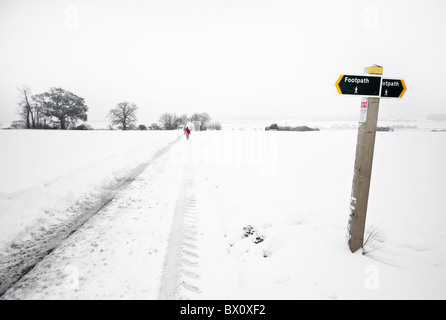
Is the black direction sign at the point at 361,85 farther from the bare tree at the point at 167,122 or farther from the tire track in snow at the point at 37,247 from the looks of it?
the bare tree at the point at 167,122

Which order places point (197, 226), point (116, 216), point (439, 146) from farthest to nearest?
point (439, 146)
point (116, 216)
point (197, 226)

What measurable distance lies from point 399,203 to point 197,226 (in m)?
4.89

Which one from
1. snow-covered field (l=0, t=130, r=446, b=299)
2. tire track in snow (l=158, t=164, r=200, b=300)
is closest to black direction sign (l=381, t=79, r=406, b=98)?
snow-covered field (l=0, t=130, r=446, b=299)

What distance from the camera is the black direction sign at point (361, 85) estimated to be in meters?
2.78

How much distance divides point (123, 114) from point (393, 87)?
7078cm

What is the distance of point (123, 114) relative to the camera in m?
63.4

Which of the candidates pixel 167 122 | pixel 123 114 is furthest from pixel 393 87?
pixel 167 122

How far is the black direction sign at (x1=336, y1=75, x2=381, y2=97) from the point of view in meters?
2.78

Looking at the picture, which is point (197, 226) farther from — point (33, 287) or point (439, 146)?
point (439, 146)

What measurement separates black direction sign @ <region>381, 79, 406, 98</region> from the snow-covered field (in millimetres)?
2428

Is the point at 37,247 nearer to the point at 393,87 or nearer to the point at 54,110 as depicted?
the point at 393,87

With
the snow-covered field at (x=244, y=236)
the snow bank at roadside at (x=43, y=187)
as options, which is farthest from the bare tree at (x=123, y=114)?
the snow-covered field at (x=244, y=236)

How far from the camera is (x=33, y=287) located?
2.69 metres
